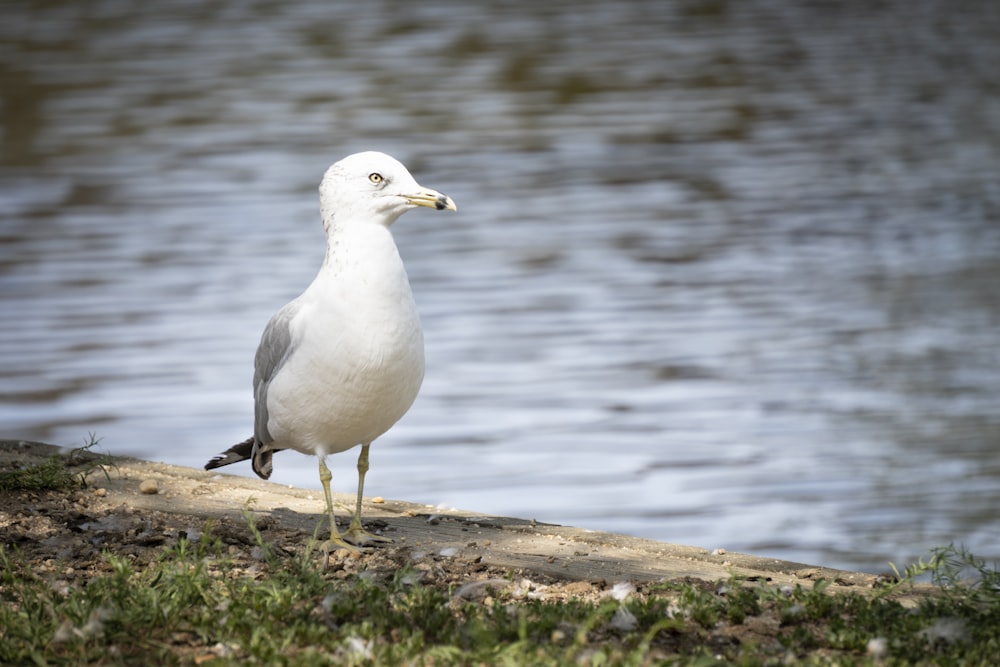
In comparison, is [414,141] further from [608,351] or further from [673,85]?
[608,351]

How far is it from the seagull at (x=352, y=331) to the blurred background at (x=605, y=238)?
2129 millimetres

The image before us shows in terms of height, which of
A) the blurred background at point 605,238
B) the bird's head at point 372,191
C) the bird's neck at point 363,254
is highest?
the bird's head at point 372,191

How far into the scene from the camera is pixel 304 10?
20250 mm

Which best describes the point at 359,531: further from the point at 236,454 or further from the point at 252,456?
the point at 236,454

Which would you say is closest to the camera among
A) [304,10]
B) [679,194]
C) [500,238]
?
[500,238]

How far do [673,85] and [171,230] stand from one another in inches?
262

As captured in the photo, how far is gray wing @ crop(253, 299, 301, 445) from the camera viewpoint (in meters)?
4.07

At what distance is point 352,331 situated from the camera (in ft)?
12.6

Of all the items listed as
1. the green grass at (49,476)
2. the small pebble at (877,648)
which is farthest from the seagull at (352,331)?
the small pebble at (877,648)

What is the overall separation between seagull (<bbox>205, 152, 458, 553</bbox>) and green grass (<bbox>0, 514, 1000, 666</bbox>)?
52 cm

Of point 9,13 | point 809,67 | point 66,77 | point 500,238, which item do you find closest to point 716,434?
point 500,238

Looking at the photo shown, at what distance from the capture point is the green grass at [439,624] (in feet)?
10.1

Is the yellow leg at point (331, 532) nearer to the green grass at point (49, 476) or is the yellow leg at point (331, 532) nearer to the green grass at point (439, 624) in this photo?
the green grass at point (439, 624)

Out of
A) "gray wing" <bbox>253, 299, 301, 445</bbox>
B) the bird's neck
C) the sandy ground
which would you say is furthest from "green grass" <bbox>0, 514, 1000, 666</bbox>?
the bird's neck
